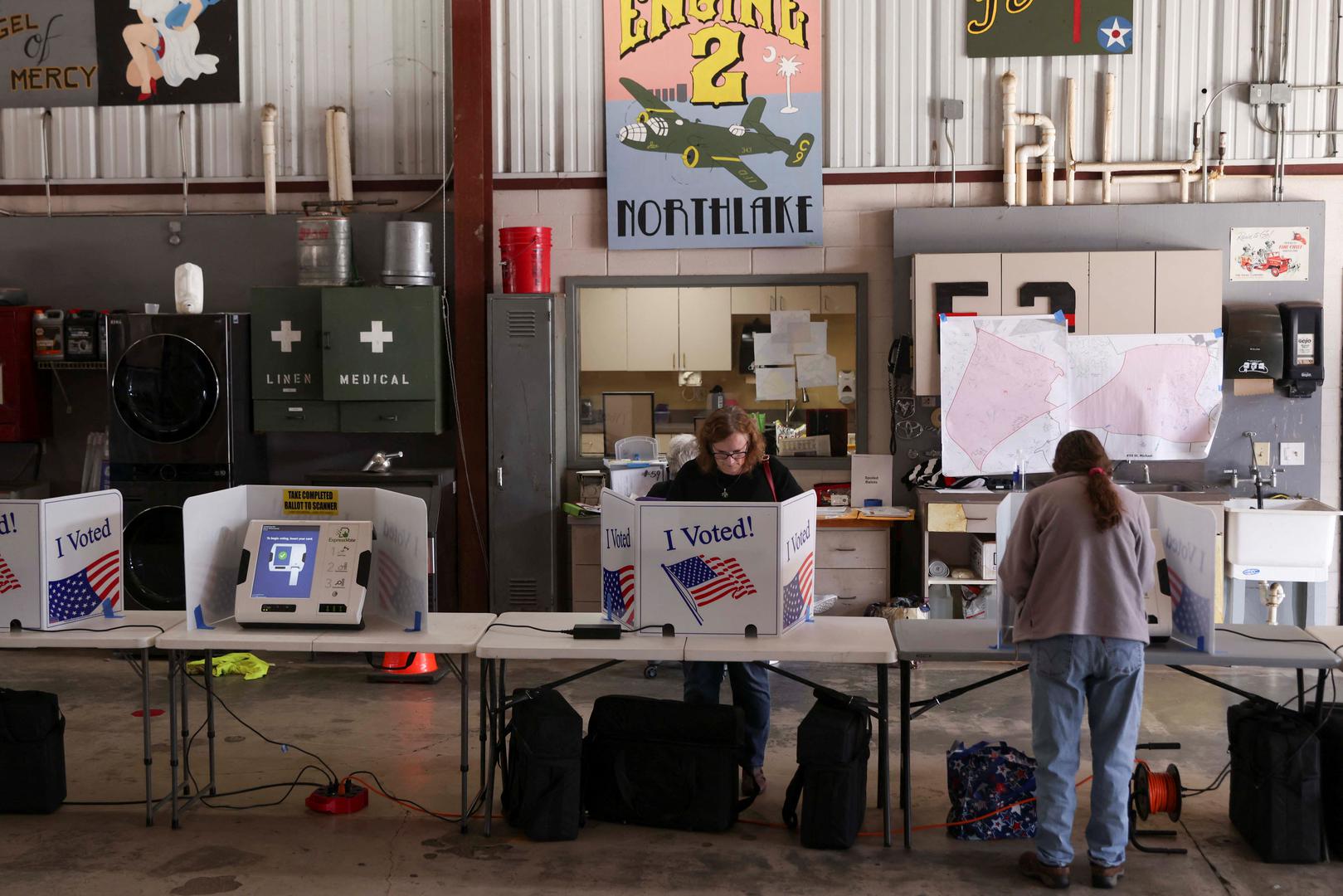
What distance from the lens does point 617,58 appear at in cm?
688

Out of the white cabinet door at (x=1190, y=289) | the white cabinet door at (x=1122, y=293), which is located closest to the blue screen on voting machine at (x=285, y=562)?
the white cabinet door at (x=1122, y=293)

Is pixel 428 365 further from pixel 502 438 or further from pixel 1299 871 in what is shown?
pixel 1299 871

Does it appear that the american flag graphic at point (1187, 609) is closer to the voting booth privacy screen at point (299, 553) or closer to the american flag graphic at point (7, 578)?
the voting booth privacy screen at point (299, 553)

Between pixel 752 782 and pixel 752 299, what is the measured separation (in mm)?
3141

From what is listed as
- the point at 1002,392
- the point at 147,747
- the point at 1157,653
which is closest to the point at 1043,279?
the point at 1002,392

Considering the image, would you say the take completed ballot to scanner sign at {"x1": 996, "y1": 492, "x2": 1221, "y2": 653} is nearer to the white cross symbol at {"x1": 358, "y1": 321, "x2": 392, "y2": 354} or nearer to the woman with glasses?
the woman with glasses

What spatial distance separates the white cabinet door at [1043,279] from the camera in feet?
21.1

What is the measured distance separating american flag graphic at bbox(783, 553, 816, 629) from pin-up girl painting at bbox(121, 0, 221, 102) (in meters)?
4.93

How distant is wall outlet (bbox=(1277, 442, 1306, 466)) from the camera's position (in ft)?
21.5

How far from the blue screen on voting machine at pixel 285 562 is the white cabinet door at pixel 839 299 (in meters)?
3.47

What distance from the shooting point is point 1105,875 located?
3.75m

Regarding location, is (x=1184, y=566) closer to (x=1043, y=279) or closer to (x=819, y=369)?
(x=1043, y=279)

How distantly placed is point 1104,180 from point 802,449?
2.14 meters

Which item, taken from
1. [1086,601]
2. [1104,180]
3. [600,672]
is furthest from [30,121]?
[1086,601]
